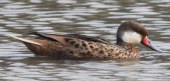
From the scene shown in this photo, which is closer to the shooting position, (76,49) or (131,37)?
(76,49)

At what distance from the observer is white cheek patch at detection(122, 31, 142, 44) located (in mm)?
14820

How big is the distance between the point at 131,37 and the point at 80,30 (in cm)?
157

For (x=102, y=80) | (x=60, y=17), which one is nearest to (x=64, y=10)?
(x=60, y=17)

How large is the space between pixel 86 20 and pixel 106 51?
8.96ft

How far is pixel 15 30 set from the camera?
16156 mm

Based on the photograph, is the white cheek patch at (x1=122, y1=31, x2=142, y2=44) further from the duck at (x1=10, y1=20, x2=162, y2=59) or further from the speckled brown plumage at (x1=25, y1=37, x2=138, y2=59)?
the speckled brown plumage at (x1=25, y1=37, x2=138, y2=59)

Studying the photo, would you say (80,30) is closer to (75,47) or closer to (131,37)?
(131,37)

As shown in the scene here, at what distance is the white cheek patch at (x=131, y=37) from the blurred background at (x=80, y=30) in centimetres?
25

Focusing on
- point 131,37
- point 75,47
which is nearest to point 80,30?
point 131,37

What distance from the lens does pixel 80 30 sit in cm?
1622

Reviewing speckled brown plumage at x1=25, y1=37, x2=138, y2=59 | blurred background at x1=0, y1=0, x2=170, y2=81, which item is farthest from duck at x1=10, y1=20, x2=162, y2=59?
blurred background at x1=0, y1=0, x2=170, y2=81

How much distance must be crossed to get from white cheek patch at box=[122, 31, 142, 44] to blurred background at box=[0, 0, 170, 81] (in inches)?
9.7

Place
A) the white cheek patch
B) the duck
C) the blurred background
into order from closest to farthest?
the blurred background, the duck, the white cheek patch

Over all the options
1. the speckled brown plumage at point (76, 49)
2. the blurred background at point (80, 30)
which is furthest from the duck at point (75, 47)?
the blurred background at point (80, 30)
